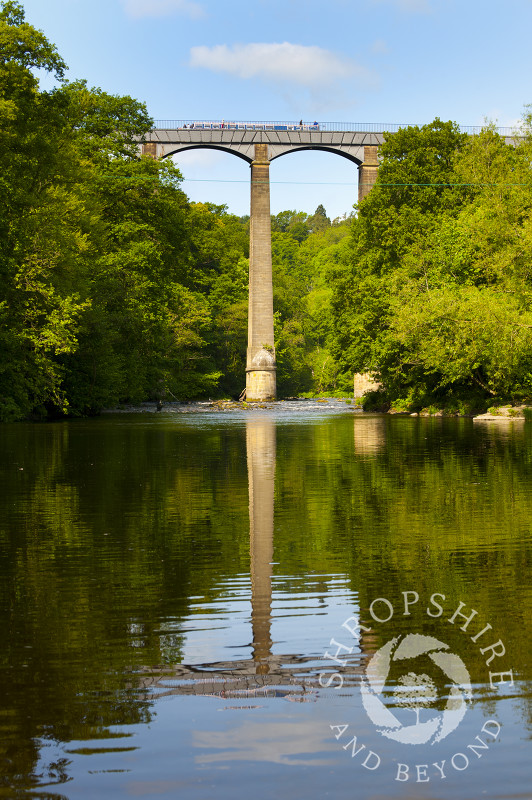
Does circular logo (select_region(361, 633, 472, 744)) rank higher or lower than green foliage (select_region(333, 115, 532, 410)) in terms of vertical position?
lower

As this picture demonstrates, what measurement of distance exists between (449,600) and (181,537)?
11.9 feet

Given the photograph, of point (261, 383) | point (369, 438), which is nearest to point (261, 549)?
point (369, 438)

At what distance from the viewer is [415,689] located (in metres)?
4.21

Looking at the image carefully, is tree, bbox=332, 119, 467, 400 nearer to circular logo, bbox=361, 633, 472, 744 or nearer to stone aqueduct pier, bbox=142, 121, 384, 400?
stone aqueduct pier, bbox=142, 121, 384, 400

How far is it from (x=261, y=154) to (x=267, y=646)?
2769 inches

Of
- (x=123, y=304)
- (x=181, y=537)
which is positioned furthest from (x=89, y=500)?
(x=123, y=304)

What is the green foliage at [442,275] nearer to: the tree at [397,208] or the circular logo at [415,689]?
the tree at [397,208]

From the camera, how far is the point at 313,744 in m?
3.65

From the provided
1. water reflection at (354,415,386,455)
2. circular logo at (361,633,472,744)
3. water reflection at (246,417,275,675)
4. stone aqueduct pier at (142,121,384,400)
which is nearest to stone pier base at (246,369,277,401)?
stone aqueduct pier at (142,121,384,400)

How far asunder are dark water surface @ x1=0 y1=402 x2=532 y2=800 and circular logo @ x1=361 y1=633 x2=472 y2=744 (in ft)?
0.04

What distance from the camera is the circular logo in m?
3.76

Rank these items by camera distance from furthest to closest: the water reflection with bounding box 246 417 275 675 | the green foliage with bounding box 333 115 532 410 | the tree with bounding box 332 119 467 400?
the tree with bounding box 332 119 467 400, the green foliage with bounding box 333 115 532 410, the water reflection with bounding box 246 417 275 675

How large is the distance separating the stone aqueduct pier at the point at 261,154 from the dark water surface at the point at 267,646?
5935 centimetres

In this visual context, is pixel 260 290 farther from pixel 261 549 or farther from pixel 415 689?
pixel 415 689
